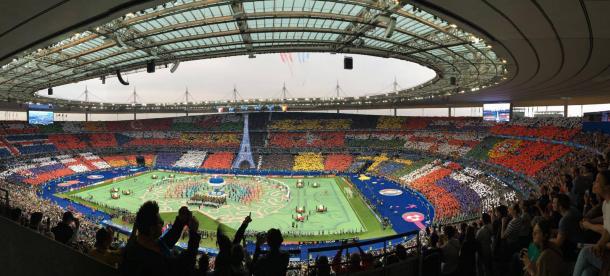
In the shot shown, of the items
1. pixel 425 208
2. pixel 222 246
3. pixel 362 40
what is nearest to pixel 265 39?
pixel 362 40

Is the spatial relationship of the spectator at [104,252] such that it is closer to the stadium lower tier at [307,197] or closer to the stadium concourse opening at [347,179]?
the stadium concourse opening at [347,179]

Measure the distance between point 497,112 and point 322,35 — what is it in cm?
3334

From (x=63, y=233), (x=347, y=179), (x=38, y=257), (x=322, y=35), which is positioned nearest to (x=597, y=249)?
(x=38, y=257)

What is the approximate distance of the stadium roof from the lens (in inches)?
367

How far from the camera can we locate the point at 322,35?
18594mm

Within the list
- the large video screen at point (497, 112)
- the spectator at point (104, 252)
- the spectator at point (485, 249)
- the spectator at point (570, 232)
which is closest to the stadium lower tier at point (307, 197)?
the large video screen at point (497, 112)

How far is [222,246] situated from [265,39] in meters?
16.7

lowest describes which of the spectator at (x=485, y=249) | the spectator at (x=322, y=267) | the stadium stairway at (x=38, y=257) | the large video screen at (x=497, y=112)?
the spectator at (x=485, y=249)

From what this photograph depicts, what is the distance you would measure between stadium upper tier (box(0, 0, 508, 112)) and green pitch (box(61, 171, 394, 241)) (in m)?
13.6

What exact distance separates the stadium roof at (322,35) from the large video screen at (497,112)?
1775cm

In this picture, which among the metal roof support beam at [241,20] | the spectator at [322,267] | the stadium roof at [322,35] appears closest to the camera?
the spectator at [322,267]

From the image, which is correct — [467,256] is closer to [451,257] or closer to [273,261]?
[451,257]

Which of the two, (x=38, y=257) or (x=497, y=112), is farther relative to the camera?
(x=497, y=112)

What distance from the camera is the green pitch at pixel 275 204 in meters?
27.7
